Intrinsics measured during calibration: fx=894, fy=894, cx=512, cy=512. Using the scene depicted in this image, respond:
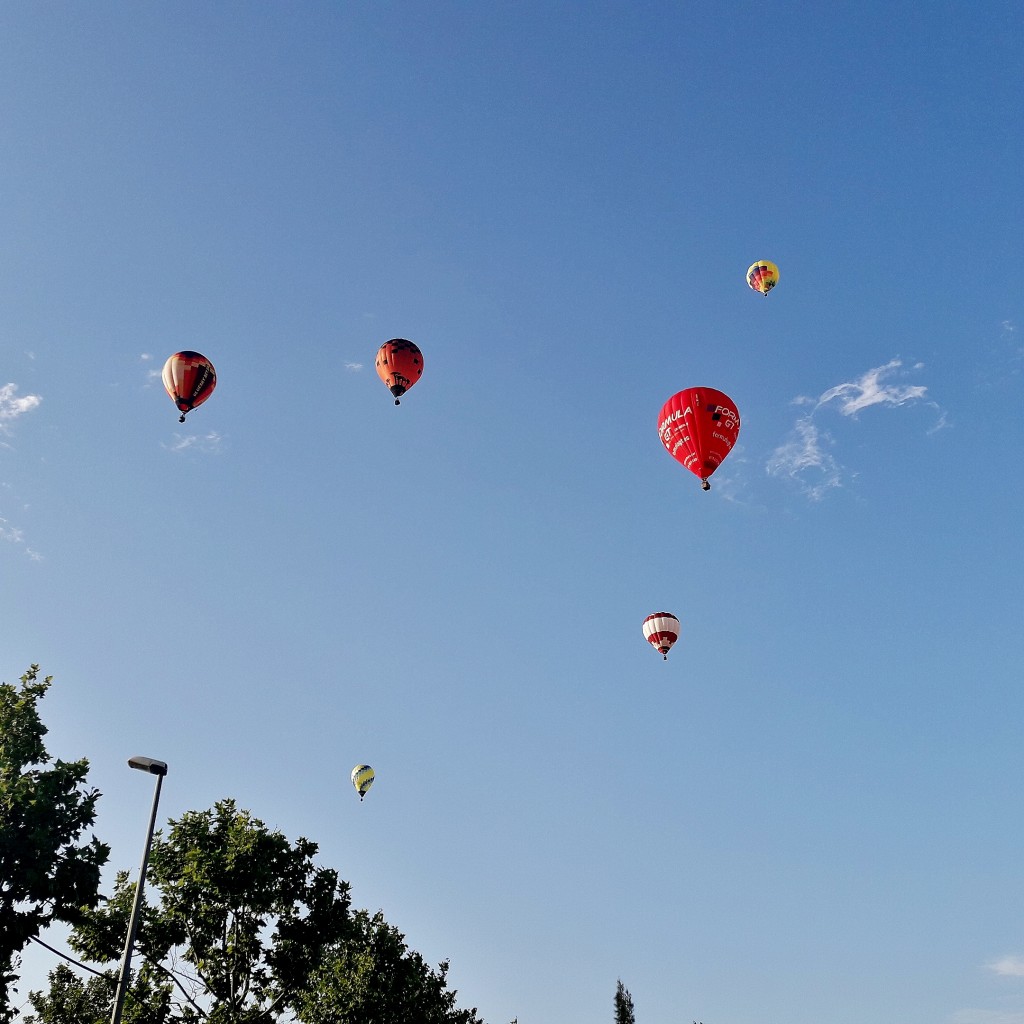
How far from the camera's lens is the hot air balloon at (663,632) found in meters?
46.0

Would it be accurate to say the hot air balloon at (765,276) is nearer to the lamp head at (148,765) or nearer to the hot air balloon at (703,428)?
the hot air balloon at (703,428)

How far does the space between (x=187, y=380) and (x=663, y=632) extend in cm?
2591

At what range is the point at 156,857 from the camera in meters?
37.5

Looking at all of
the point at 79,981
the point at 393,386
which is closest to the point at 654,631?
the point at 393,386

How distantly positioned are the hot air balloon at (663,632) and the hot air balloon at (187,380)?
24.5 m

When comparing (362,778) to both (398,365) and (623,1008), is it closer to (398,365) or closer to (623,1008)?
(398,365)

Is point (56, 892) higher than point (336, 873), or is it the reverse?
point (336, 873)

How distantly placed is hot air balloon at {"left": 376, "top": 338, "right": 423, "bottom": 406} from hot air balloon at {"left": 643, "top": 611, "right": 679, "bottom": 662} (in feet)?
56.6

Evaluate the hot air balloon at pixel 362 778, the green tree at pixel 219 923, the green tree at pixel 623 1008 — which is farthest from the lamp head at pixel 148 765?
the green tree at pixel 623 1008

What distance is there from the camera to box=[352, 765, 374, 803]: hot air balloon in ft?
186

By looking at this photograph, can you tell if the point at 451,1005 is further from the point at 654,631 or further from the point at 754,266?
the point at 754,266

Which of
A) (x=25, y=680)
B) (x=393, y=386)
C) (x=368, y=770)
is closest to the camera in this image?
(x=25, y=680)

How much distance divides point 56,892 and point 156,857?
11051 mm

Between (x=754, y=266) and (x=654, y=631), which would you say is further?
(x=754, y=266)
